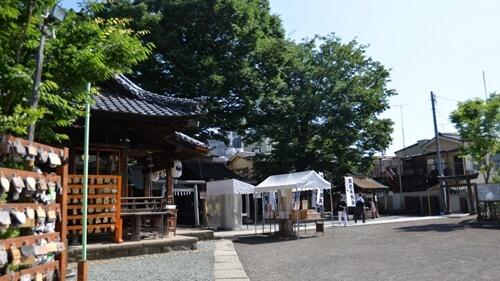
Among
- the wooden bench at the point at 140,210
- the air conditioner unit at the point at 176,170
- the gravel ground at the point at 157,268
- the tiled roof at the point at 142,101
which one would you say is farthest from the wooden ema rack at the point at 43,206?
the air conditioner unit at the point at 176,170

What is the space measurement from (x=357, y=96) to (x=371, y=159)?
4.87 meters

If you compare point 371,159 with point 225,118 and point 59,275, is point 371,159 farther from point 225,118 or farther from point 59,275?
point 59,275

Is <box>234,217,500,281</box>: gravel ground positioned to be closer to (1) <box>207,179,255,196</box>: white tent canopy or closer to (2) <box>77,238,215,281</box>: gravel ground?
(2) <box>77,238,215,281</box>: gravel ground

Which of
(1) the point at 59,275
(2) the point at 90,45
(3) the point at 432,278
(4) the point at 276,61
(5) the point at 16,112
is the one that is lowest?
(3) the point at 432,278

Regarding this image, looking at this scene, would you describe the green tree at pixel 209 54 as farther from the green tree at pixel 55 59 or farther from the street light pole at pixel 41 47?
the street light pole at pixel 41 47

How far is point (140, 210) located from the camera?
12969mm

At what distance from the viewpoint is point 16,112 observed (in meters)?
→ 4.22

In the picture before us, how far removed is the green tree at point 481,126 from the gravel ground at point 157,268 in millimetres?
17530

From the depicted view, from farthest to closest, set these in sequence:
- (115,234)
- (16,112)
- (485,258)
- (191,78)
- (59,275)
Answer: (191,78), (115,234), (485,258), (59,275), (16,112)

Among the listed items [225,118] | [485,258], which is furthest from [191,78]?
[485,258]

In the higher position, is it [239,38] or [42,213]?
[239,38]

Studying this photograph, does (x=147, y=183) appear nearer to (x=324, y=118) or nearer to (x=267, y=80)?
(x=267, y=80)

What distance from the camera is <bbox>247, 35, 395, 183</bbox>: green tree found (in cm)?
3136

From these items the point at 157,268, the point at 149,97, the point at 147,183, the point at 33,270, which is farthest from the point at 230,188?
the point at 33,270
